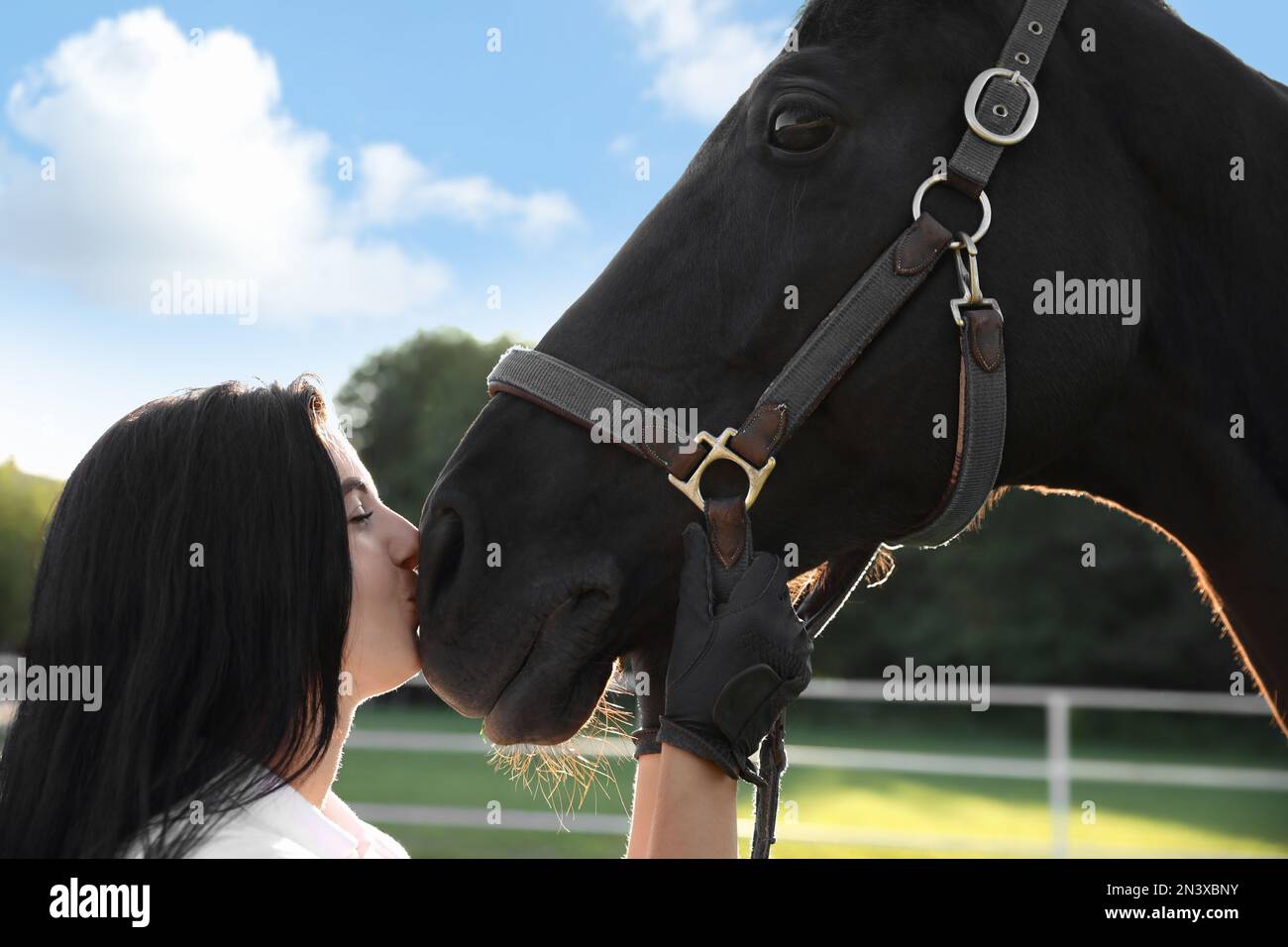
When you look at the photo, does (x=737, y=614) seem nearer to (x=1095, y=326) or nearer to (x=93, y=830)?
(x=1095, y=326)

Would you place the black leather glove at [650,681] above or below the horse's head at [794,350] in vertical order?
below

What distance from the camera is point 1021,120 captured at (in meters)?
1.87

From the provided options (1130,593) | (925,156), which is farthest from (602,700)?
(1130,593)

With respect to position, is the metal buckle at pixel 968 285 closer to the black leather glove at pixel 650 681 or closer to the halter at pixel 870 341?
the halter at pixel 870 341

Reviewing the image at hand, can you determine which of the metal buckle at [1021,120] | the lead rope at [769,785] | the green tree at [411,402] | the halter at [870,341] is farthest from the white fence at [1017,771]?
the green tree at [411,402]

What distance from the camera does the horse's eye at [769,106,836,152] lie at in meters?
1.88

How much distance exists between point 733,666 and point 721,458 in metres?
0.35

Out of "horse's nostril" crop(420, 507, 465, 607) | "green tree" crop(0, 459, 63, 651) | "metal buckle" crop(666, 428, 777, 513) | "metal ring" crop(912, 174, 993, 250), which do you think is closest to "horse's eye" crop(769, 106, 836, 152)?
"metal ring" crop(912, 174, 993, 250)

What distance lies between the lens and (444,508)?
72.4 inches

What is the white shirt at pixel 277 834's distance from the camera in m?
1.58

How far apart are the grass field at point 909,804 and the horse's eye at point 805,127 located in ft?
10.6

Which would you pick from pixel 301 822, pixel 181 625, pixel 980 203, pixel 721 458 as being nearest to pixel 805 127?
pixel 980 203

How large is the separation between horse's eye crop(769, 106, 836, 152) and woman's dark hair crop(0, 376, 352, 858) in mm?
957
